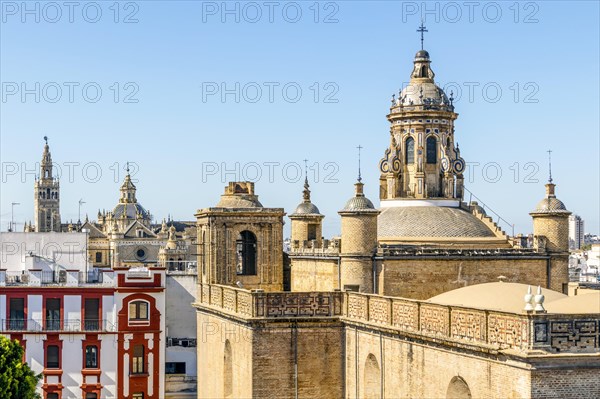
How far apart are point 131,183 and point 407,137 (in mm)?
134502

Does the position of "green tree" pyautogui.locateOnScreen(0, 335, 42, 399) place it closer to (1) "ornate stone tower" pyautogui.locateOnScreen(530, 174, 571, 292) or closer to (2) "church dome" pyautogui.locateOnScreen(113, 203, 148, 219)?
(1) "ornate stone tower" pyautogui.locateOnScreen(530, 174, 571, 292)

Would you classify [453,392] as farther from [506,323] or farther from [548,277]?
[548,277]

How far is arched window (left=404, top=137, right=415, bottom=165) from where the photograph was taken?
39753mm

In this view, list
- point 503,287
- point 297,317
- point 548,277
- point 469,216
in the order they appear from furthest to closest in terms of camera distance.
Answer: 1. point 469,216
2. point 548,277
3. point 297,317
4. point 503,287

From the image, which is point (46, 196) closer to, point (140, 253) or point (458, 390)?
point (140, 253)

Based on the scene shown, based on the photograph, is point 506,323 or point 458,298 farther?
point 458,298

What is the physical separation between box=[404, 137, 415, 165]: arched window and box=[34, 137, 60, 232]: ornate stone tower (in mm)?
136261

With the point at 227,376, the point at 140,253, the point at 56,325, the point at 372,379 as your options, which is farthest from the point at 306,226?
the point at 140,253

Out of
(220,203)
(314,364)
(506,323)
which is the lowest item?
(314,364)

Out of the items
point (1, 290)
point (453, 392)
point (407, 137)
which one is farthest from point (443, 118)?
point (1, 290)

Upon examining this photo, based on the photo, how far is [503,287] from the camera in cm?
2814

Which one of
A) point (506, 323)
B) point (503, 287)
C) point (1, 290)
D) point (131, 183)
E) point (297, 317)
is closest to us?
point (506, 323)

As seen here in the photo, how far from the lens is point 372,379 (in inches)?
1158

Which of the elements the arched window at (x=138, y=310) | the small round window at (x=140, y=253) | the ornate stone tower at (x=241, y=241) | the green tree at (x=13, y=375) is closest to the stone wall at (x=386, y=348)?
the ornate stone tower at (x=241, y=241)
